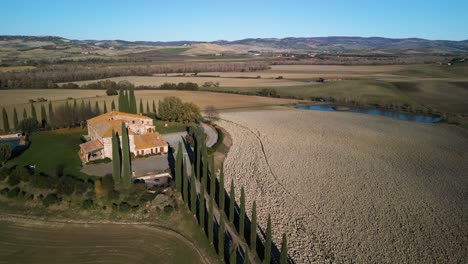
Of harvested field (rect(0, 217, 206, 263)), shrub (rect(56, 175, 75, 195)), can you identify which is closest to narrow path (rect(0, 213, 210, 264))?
harvested field (rect(0, 217, 206, 263))

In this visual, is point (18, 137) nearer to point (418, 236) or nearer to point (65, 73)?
point (418, 236)

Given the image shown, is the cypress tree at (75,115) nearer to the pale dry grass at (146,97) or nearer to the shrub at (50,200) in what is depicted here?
the pale dry grass at (146,97)

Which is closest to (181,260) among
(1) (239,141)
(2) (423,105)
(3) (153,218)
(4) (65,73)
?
(3) (153,218)

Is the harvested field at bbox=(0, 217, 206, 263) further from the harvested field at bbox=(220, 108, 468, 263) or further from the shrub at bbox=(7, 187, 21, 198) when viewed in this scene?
the harvested field at bbox=(220, 108, 468, 263)

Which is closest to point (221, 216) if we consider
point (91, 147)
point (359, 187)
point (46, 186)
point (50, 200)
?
point (50, 200)

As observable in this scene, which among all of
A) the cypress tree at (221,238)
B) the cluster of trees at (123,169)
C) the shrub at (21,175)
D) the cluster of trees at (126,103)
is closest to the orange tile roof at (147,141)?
the cluster of trees at (123,169)

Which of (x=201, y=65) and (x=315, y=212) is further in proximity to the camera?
(x=201, y=65)

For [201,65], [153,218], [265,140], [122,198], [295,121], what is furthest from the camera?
[201,65]
